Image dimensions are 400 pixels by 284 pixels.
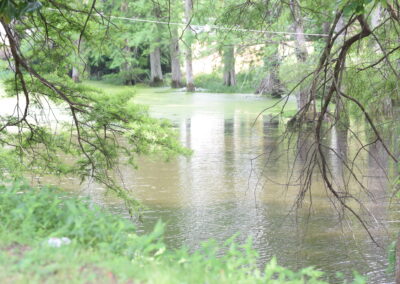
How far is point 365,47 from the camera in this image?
10648mm

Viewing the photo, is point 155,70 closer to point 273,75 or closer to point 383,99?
point 273,75

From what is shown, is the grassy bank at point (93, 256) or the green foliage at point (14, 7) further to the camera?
the green foliage at point (14, 7)

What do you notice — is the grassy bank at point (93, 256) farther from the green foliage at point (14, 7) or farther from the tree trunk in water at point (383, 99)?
the tree trunk in water at point (383, 99)

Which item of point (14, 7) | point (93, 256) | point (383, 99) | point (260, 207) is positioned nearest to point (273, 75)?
point (260, 207)

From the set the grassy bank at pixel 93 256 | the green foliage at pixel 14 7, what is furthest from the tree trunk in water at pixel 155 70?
the grassy bank at pixel 93 256

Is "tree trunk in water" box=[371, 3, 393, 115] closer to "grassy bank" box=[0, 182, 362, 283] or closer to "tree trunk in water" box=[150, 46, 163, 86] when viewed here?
"grassy bank" box=[0, 182, 362, 283]

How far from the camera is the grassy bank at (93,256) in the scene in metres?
3.22

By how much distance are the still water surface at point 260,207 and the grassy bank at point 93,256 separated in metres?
2.53

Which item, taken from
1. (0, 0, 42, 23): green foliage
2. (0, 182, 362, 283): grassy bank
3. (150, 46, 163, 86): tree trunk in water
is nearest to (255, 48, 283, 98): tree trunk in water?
(0, 0, 42, 23): green foliage

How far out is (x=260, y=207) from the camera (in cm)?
1218

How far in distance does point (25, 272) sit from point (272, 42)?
799 inches

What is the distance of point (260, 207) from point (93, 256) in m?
8.93

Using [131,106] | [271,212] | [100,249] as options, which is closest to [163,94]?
[271,212]

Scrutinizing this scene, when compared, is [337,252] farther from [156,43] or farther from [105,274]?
[156,43]
